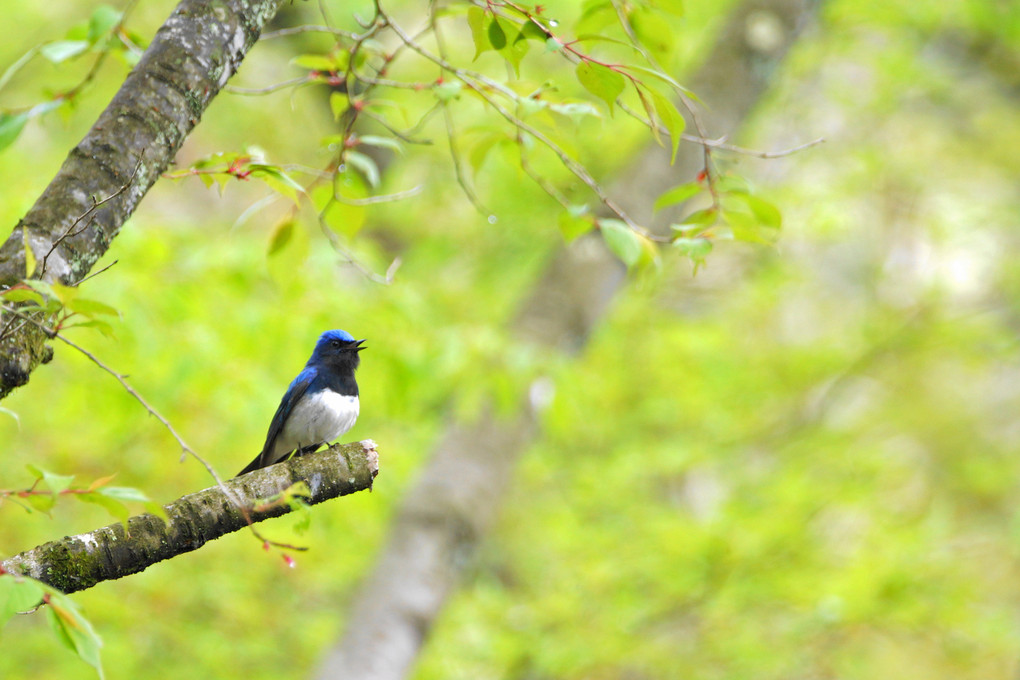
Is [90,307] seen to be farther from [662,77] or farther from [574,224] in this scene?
[574,224]

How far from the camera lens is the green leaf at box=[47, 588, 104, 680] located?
113cm

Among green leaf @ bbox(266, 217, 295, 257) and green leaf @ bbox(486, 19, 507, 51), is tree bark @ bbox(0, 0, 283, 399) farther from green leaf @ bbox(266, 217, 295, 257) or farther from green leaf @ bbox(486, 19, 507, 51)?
green leaf @ bbox(266, 217, 295, 257)

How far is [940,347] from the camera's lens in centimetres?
775

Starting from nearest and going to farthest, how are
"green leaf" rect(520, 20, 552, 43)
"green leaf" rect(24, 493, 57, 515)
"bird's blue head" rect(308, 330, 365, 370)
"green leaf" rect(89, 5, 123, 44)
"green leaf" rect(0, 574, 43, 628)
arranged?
"green leaf" rect(0, 574, 43, 628), "green leaf" rect(24, 493, 57, 515), "green leaf" rect(520, 20, 552, 43), "green leaf" rect(89, 5, 123, 44), "bird's blue head" rect(308, 330, 365, 370)

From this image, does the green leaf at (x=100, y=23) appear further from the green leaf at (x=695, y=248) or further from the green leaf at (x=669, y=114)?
the green leaf at (x=695, y=248)

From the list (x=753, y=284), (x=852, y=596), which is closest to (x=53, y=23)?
(x=753, y=284)

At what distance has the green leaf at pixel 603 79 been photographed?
1811mm

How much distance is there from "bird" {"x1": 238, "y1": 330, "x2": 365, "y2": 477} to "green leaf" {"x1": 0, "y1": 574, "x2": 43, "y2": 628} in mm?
2034

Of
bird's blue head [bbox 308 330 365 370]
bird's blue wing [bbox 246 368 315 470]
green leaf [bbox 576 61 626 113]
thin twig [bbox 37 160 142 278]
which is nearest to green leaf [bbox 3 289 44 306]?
thin twig [bbox 37 160 142 278]

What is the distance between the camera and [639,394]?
26.3 feet

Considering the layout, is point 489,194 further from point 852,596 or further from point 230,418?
point 852,596

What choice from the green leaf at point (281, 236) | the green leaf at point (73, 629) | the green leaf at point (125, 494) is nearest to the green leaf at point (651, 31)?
the green leaf at point (281, 236)

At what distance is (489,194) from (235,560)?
4.10m

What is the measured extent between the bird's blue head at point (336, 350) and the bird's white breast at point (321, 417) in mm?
279
